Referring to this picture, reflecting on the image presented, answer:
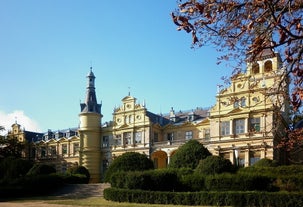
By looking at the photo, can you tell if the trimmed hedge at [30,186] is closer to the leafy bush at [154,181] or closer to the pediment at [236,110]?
the leafy bush at [154,181]

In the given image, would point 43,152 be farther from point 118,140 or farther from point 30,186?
point 30,186

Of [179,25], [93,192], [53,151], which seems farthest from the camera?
[53,151]

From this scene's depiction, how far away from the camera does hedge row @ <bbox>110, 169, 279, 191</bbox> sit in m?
23.1

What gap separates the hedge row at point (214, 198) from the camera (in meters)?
20.0

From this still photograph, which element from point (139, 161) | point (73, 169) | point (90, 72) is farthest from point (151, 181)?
point (90, 72)

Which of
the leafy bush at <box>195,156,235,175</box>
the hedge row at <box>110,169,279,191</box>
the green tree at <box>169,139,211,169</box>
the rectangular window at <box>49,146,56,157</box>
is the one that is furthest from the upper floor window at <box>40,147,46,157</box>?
the leafy bush at <box>195,156,235,175</box>

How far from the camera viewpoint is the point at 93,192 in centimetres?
3253

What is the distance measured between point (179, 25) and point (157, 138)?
41.6 metres

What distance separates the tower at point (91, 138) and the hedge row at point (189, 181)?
23196 millimetres

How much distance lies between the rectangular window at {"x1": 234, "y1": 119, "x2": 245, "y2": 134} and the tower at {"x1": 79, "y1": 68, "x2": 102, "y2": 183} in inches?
745

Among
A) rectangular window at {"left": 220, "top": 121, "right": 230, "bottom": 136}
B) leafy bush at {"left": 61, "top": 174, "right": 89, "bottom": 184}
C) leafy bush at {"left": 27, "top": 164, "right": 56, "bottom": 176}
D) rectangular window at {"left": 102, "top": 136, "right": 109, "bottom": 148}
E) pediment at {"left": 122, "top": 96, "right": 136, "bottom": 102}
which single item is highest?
pediment at {"left": 122, "top": 96, "right": 136, "bottom": 102}

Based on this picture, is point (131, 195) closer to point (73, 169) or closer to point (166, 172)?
point (166, 172)

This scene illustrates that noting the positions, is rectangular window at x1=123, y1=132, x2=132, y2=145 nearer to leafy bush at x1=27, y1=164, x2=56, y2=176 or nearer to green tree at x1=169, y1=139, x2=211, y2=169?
leafy bush at x1=27, y1=164, x2=56, y2=176

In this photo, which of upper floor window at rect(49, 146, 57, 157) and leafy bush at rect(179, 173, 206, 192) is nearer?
leafy bush at rect(179, 173, 206, 192)
